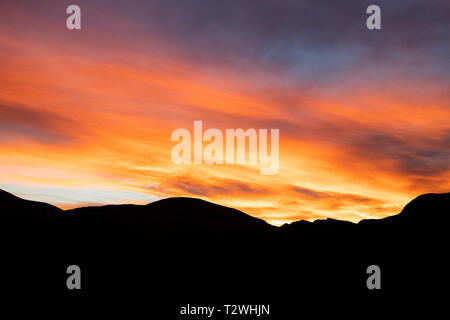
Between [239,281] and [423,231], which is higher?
[423,231]

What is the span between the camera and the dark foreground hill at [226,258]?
64.4 metres

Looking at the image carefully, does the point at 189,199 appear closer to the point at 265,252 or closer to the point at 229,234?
the point at 229,234

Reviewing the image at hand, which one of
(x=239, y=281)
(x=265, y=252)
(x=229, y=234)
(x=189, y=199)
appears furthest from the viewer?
(x=189, y=199)

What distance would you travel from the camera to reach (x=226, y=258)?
272 feet

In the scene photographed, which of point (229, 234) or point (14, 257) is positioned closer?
point (14, 257)

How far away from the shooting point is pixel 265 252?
277 feet

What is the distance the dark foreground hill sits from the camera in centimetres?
6444
